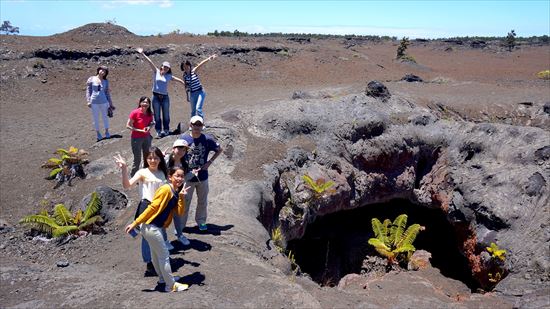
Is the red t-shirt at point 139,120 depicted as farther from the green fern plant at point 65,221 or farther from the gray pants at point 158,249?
the gray pants at point 158,249

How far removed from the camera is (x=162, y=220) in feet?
20.4

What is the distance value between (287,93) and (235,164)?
12.9 metres

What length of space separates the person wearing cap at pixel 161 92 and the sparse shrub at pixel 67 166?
7.58 feet

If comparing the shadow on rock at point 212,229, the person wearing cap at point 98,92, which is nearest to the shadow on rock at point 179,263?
the shadow on rock at point 212,229

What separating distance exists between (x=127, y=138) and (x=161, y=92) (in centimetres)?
279

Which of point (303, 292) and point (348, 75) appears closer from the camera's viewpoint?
point (303, 292)

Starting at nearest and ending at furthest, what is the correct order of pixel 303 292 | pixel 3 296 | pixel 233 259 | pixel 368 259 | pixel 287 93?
pixel 3 296
pixel 303 292
pixel 233 259
pixel 368 259
pixel 287 93

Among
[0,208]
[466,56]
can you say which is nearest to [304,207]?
[0,208]

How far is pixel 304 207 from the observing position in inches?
520

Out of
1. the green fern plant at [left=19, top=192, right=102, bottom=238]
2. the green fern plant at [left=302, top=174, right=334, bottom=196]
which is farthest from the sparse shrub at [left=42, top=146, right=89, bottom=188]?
the green fern plant at [left=302, top=174, right=334, bottom=196]

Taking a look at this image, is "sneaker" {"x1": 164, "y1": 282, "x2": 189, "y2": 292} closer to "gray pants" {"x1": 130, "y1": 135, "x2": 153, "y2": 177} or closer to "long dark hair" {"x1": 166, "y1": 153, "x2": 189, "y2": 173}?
"long dark hair" {"x1": 166, "y1": 153, "x2": 189, "y2": 173}

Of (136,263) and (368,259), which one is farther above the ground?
(136,263)

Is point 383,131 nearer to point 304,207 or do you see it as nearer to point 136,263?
point 304,207

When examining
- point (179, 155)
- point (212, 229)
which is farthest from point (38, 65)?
point (179, 155)
